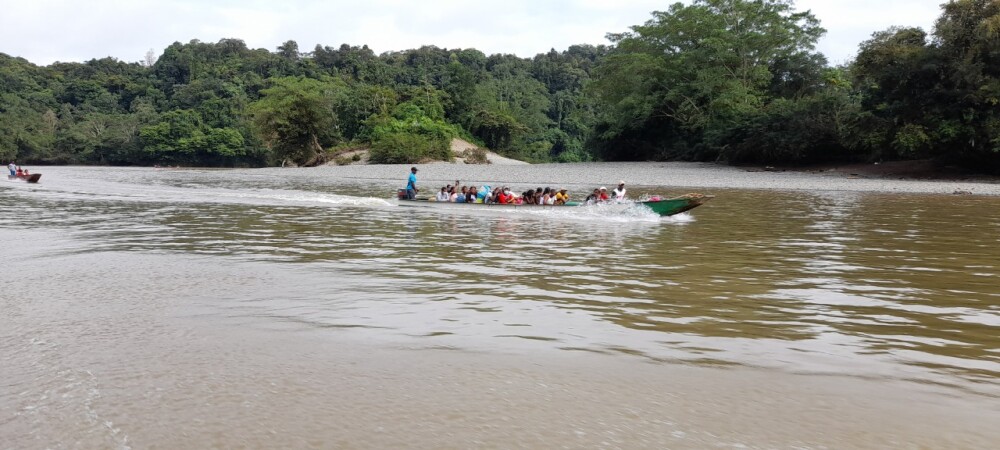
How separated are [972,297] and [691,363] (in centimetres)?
445

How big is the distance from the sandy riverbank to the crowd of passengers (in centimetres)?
1176

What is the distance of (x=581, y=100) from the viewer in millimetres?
78312

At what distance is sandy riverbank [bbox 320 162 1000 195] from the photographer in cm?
2942

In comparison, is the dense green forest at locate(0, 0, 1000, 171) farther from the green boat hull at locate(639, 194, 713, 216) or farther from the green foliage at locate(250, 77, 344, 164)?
the green boat hull at locate(639, 194, 713, 216)

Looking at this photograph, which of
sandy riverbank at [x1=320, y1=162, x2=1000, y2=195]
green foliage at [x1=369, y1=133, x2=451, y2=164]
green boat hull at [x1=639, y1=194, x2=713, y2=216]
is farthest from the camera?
green foliage at [x1=369, y1=133, x2=451, y2=164]

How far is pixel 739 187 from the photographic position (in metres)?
30.9

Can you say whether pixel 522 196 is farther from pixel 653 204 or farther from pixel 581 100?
pixel 581 100

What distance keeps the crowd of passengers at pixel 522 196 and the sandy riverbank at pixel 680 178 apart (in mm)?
11764

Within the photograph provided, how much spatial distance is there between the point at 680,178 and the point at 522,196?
1857 centimetres

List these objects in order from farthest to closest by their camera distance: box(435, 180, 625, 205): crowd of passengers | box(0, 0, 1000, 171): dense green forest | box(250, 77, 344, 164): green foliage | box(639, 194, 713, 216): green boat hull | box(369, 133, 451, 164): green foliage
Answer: box(250, 77, 344, 164): green foliage
box(369, 133, 451, 164): green foliage
box(0, 0, 1000, 171): dense green forest
box(435, 180, 625, 205): crowd of passengers
box(639, 194, 713, 216): green boat hull

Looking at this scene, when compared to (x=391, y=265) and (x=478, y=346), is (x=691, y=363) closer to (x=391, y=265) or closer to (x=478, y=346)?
(x=478, y=346)

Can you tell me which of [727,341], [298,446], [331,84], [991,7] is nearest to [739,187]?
[991,7]

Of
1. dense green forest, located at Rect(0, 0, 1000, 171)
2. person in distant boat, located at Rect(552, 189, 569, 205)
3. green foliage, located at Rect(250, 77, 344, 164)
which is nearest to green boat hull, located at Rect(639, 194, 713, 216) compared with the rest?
person in distant boat, located at Rect(552, 189, 569, 205)

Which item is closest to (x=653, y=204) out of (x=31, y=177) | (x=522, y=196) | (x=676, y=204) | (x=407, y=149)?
(x=676, y=204)
